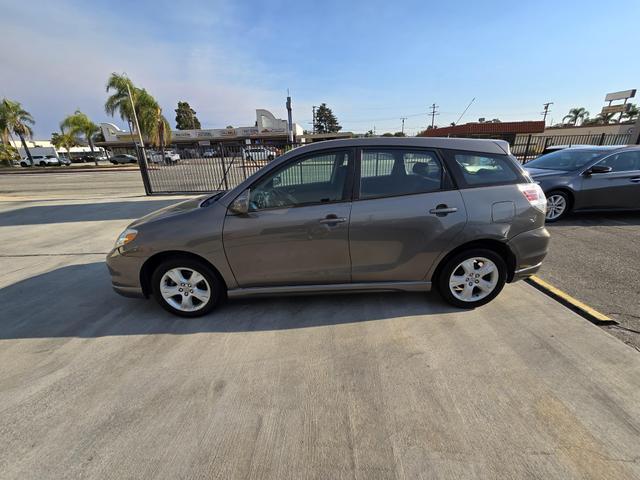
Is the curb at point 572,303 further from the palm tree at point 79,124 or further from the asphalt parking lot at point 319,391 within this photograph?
the palm tree at point 79,124

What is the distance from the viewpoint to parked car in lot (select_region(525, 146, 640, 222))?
18.8 ft

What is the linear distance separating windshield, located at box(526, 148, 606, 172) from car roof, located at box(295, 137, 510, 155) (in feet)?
15.1

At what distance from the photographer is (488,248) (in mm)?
2945

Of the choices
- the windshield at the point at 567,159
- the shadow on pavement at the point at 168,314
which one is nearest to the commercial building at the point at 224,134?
the windshield at the point at 567,159

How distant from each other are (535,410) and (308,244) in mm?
2039

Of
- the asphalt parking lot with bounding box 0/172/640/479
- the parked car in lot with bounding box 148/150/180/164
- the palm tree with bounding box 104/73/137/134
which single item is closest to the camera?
the asphalt parking lot with bounding box 0/172/640/479

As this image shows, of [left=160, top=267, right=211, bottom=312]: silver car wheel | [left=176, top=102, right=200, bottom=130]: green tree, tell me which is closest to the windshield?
[left=160, top=267, right=211, bottom=312]: silver car wheel

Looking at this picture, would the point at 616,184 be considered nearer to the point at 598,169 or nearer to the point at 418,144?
the point at 598,169

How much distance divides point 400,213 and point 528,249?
1.42 metres

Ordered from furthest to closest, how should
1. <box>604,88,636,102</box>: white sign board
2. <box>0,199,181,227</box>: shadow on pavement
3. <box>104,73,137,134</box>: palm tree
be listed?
<box>604,88,636,102</box>: white sign board → <box>104,73,137,134</box>: palm tree → <box>0,199,181,227</box>: shadow on pavement

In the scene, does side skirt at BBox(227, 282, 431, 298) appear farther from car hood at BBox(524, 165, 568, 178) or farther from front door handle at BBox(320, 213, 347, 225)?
car hood at BBox(524, 165, 568, 178)

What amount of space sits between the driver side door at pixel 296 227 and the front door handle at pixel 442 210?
81 cm

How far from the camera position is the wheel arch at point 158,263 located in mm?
2869

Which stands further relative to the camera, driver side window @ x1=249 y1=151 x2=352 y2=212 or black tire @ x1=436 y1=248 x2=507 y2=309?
black tire @ x1=436 y1=248 x2=507 y2=309
